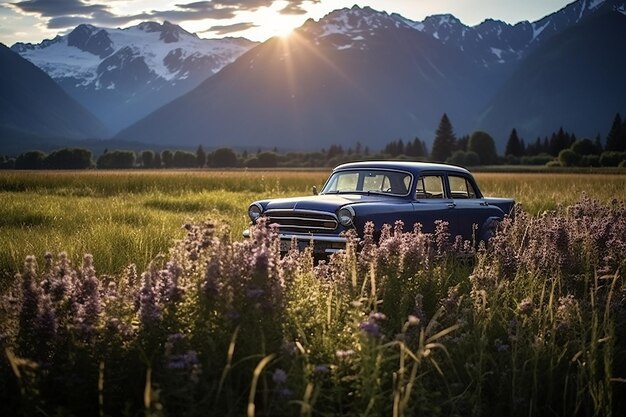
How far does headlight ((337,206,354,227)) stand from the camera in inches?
337

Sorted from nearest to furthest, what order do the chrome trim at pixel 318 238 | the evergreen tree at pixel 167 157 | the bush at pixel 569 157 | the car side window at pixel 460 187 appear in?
the chrome trim at pixel 318 238 < the car side window at pixel 460 187 < the bush at pixel 569 157 < the evergreen tree at pixel 167 157

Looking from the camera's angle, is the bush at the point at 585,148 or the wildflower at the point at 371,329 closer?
the wildflower at the point at 371,329

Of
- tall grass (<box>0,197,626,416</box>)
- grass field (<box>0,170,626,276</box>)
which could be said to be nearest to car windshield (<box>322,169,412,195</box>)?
grass field (<box>0,170,626,276</box>)

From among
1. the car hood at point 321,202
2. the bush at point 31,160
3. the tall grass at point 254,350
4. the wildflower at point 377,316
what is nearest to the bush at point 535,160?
the bush at point 31,160

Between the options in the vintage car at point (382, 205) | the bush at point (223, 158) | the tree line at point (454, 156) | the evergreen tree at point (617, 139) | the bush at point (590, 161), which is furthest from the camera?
the bush at point (223, 158)

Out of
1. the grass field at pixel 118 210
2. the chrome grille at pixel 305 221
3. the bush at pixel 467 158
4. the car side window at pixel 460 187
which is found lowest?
the grass field at pixel 118 210

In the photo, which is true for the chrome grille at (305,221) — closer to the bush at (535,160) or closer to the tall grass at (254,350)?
the tall grass at (254,350)

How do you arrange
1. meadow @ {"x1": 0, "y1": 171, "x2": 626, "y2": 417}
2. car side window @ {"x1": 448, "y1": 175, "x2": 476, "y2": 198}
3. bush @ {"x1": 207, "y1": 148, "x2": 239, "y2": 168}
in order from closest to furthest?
meadow @ {"x1": 0, "y1": 171, "x2": 626, "y2": 417} → car side window @ {"x1": 448, "y1": 175, "x2": 476, "y2": 198} → bush @ {"x1": 207, "y1": 148, "x2": 239, "y2": 168}

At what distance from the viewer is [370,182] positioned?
10125 mm

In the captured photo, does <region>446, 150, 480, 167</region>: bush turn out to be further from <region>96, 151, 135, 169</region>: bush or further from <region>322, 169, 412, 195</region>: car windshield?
<region>322, 169, 412, 195</region>: car windshield

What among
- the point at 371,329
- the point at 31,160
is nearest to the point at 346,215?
the point at 371,329

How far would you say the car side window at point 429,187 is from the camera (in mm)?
9906

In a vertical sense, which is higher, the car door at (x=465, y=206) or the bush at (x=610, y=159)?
the bush at (x=610, y=159)

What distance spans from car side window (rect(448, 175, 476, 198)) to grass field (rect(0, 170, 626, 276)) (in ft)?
12.0
